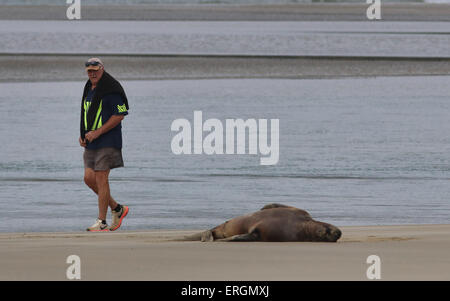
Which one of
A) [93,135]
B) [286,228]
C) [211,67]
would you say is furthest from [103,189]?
[211,67]

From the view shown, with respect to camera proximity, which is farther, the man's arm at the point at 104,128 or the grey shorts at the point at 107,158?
the grey shorts at the point at 107,158

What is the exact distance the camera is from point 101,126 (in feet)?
35.1

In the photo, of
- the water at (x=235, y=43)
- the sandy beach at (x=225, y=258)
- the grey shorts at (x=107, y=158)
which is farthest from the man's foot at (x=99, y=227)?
the water at (x=235, y=43)

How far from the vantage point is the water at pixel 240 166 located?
1254 cm

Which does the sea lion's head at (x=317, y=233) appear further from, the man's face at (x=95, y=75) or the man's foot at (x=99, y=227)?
the man's face at (x=95, y=75)

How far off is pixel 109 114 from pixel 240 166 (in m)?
5.64

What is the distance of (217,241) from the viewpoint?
9.17m

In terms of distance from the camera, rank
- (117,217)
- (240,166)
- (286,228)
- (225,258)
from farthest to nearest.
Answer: (240,166) → (117,217) → (286,228) → (225,258)

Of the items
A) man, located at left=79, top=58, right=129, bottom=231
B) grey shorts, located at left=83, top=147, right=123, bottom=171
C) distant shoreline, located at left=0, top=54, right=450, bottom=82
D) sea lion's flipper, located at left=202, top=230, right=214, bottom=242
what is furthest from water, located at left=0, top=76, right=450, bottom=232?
distant shoreline, located at left=0, top=54, right=450, bottom=82

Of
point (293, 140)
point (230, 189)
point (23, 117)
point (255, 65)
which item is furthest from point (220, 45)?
point (230, 189)

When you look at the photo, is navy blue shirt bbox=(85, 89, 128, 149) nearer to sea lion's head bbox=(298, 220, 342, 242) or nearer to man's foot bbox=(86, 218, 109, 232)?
man's foot bbox=(86, 218, 109, 232)

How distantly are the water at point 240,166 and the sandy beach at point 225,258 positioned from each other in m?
2.44

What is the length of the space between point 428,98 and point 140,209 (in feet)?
53.6

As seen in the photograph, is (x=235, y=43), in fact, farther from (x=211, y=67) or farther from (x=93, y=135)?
(x=93, y=135)
